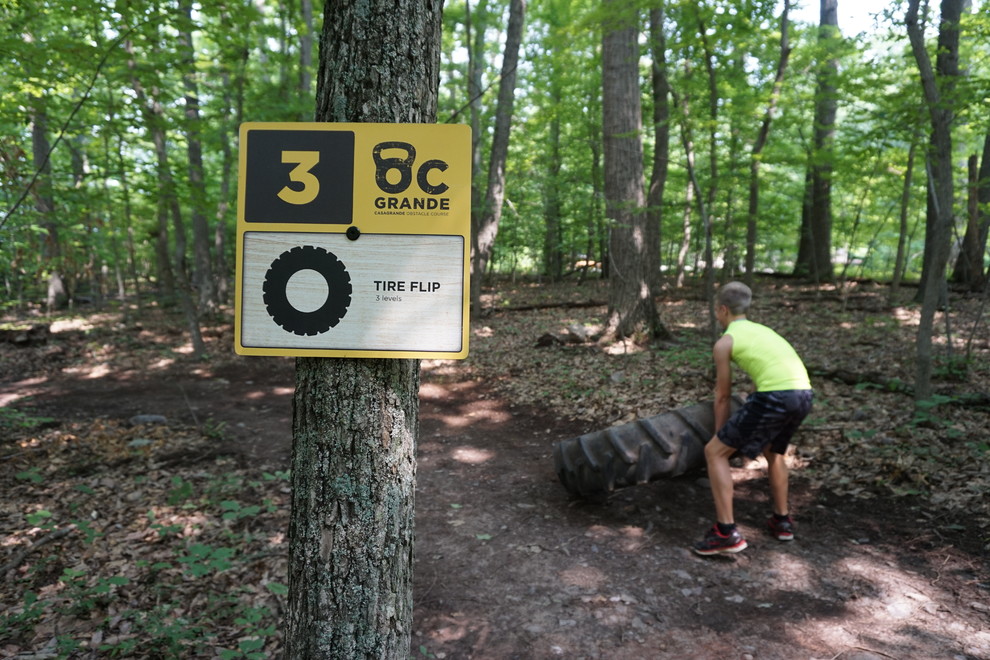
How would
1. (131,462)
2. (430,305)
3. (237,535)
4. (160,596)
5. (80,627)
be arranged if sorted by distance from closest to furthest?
(430,305), (80,627), (160,596), (237,535), (131,462)

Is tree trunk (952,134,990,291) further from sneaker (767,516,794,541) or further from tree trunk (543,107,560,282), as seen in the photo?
sneaker (767,516,794,541)

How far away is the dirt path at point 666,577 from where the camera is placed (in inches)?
114

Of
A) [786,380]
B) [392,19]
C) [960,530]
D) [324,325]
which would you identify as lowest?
[960,530]

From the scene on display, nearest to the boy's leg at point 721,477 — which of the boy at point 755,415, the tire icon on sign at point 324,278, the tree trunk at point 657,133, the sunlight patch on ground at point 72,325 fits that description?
the boy at point 755,415

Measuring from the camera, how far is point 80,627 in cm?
299

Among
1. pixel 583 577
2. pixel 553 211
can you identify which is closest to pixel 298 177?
pixel 583 577

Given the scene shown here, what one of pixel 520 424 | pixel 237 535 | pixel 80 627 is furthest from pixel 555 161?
pixel 80 627

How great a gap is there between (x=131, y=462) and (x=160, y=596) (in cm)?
291

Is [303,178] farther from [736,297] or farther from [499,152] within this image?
[499,152]

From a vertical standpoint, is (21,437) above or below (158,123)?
below

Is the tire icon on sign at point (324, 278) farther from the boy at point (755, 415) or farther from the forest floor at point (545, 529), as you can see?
the boy at point (755, 415)

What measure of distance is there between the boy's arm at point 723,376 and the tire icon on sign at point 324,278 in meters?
3.07

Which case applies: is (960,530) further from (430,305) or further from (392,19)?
(392,19)

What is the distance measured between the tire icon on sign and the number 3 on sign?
13cm
